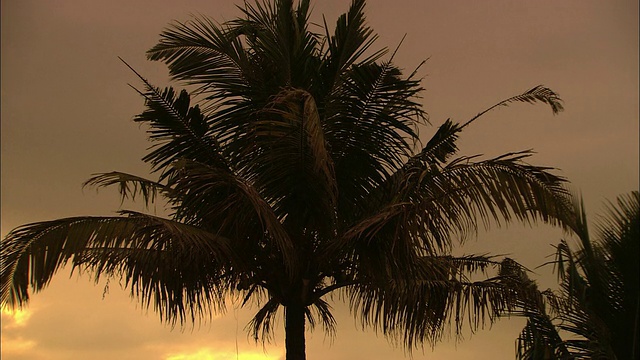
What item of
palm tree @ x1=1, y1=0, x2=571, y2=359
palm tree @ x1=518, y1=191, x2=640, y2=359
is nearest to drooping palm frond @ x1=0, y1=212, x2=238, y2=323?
palm tree @ x1=1, y1=0, x2=571, y2=359

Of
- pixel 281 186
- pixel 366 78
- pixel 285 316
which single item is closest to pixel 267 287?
pixel 285 316

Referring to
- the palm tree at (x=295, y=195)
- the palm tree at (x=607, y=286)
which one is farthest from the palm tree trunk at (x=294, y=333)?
the palm tree at (x=607, y=286)

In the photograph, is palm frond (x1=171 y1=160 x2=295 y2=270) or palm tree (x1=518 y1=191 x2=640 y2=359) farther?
palm frond (x1=171 y1=160 x2=295 y2=270)

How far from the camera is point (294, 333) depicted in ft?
40.7

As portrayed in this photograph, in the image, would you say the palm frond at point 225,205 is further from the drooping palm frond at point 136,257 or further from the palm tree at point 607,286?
the palm tree at point 607,286

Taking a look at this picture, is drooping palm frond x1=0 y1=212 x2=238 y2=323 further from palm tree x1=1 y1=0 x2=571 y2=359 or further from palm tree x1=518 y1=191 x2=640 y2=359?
palm tree x1=518 y1=191 x2=640 y2=359

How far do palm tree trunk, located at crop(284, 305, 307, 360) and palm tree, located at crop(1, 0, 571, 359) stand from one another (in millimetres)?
26

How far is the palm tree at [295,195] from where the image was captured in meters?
11.0

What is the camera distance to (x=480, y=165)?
11.3 m

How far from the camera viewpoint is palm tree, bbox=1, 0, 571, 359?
36.0 ft

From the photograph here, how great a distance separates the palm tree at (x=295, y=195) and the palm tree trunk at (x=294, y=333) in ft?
0.09

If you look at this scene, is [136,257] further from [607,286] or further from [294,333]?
[607,286]

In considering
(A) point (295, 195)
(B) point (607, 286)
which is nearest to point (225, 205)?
(A) point (295, 195)

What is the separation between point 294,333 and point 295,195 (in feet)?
6.09
